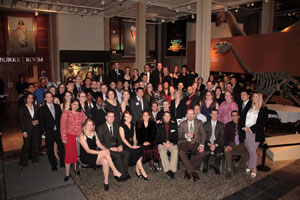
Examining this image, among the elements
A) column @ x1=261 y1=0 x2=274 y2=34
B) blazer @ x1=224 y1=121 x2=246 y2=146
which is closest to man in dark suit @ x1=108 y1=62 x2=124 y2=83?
blazer @ x1=224 y1=121 x2=246 y2=146

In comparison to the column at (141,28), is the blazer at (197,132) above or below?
below

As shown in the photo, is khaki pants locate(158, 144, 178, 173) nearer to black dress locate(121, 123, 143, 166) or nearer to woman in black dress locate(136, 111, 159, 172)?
woman in black dress locate(136, 111, 159, 172)

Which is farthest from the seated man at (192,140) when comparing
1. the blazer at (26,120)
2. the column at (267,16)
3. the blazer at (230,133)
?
the column at (267,16)

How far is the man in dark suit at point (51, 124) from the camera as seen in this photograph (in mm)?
4750

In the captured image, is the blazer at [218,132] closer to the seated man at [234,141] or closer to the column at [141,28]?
the seated man at [234,141]

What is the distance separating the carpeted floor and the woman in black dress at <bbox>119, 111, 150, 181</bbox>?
0.17 metres

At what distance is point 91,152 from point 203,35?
5.82m

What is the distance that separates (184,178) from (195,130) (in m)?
1.02

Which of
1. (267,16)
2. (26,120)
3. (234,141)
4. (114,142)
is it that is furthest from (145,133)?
(267,16)

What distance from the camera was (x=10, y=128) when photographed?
8031 millimetres

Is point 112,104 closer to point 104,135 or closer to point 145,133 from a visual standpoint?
point 104,135

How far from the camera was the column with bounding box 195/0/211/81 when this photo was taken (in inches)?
314

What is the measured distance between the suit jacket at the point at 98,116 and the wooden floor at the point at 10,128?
8.82ft

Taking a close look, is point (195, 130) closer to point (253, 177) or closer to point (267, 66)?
point (253, 177)
